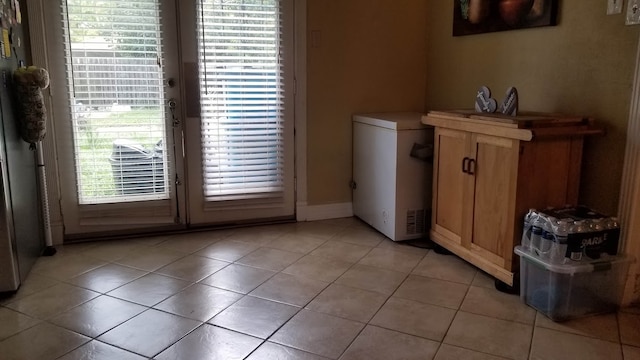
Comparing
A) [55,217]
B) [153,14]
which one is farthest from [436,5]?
[55,217]

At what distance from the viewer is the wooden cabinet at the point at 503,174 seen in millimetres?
2402

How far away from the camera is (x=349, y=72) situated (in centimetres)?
378

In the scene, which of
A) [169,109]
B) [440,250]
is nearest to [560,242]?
[440,250]

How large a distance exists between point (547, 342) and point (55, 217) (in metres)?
3.02

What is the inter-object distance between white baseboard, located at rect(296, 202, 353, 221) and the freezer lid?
2.30 feet

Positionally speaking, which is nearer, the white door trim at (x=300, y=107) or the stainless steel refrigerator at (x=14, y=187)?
the stainless steel refrigerator at (x=14, y=187)

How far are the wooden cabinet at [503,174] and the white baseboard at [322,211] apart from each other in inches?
46.1

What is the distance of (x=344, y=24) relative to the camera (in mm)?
3691

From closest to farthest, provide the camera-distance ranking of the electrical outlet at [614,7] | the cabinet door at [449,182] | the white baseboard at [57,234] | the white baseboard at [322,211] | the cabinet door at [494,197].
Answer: the electrical outlet at [614,7] → the cabinet door at [494,197] → the cabinet door at [449,182] → the white baseboard at [57,234] → the white baseboard at [322,211]

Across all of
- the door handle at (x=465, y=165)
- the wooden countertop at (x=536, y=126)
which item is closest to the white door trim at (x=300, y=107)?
the door handle at (x=465, y=165)

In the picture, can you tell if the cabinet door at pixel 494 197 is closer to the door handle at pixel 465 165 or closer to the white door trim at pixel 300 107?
the door handle at pixel 465 165

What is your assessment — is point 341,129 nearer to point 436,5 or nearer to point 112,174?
point 436,5

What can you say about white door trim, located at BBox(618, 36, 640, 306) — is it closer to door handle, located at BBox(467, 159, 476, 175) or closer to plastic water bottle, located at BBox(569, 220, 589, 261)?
plastic water bottle, located at BBox(569, 220, 589, 261)

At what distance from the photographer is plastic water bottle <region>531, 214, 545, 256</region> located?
230 cm
